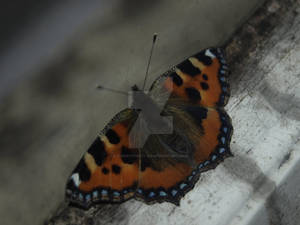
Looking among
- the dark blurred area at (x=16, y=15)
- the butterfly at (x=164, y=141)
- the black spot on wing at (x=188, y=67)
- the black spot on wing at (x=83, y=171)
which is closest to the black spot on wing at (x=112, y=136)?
the butterfly at (x=164, y=141)

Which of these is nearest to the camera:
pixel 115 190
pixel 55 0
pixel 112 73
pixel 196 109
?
pixel 115 190

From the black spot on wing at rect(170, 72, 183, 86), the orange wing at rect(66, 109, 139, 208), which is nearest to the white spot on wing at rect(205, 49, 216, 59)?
the black spot on wing at rect(170, 72, 183, 86)

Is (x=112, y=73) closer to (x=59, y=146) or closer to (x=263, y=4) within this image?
(x=59, y=146)

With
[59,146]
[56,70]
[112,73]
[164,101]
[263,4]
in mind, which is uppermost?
[263,4]

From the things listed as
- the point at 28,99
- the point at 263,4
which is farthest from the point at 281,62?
the point at 28,99

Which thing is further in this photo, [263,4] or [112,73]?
[112,73]

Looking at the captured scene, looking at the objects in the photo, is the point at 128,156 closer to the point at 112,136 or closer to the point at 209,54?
the point at 112,136

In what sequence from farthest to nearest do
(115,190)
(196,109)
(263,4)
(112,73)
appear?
(112,73) < (263,4) < (196,109) < (115,190)
